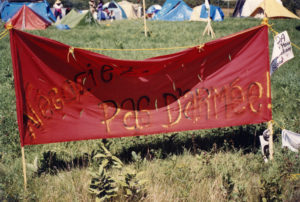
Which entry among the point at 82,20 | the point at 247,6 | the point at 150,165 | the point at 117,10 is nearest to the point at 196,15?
the point at 247,6

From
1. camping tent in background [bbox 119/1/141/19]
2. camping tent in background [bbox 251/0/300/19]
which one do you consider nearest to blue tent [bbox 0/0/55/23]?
camping tent in background [bbox 119/1/141/19]

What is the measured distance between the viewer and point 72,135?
3.72 m

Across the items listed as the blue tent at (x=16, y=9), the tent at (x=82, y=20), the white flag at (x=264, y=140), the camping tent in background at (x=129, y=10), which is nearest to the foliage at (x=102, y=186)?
the white flag at (x=264, y=140)

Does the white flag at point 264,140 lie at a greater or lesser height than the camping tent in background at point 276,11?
lesser

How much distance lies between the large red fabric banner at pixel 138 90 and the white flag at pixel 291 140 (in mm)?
413

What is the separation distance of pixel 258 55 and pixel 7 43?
9.77 m

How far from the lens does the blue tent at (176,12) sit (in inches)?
900

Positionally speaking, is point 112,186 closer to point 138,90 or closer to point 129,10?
point 138,90

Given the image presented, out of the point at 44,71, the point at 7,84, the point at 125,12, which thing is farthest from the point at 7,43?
the point at 125,12

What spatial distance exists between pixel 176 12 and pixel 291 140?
2038 centimetres

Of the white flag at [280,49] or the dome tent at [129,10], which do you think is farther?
the dome tent at [129,10]

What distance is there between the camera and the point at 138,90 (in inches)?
152

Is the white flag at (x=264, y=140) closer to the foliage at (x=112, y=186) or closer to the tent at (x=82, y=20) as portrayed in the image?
the foliage at (x=112, y=186)

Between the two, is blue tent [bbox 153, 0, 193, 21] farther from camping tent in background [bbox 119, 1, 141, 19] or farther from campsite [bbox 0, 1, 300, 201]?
campsite [bbox 0, 1, 300, 201]
